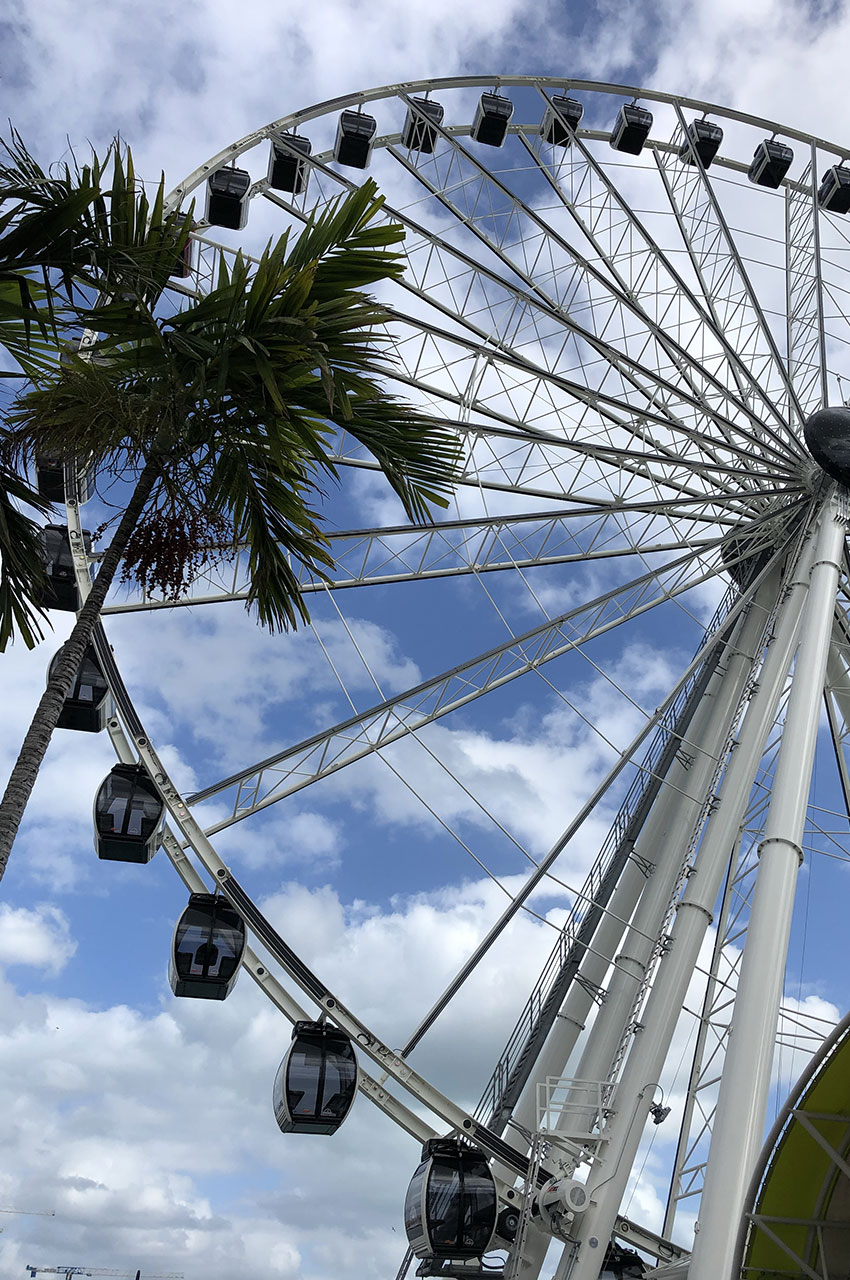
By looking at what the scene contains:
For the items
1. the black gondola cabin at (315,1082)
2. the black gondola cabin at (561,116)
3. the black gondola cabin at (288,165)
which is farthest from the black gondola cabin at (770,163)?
the black gondola cabin at (315,1082)

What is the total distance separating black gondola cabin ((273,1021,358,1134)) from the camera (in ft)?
56.0

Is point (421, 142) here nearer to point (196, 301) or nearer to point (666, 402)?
point (666, 402)

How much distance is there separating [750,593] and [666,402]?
12.0 ft

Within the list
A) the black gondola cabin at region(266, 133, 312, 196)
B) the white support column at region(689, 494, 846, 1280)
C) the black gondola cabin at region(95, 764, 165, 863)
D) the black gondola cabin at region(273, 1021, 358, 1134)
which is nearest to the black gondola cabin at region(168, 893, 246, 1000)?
the black gondola cabin at region(95, 764, 165, 863)

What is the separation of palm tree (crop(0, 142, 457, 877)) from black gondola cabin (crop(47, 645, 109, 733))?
916 cm

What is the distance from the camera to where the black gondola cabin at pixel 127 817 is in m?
18.2

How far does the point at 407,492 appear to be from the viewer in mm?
10508

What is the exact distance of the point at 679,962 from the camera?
1700 centimetres

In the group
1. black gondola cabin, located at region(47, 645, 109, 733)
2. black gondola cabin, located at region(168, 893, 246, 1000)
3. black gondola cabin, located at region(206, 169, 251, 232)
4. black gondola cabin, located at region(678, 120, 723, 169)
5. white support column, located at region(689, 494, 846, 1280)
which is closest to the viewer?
white support column, located at region(689, 494, 846, 1280)

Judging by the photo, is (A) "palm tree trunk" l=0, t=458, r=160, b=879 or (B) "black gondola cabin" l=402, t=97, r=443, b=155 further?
(B) "black gondola cabin" l=402, t=97, r=443, b=155

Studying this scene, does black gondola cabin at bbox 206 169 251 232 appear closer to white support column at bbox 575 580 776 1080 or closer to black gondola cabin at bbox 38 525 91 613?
black gondola cabin at bbox 38 525 91 613

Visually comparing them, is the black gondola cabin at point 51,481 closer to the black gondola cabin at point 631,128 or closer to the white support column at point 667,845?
the white support column at point 667,845

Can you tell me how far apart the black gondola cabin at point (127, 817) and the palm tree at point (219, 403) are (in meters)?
8.94

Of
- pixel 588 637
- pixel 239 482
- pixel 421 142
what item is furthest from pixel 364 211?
pixel 421 142
